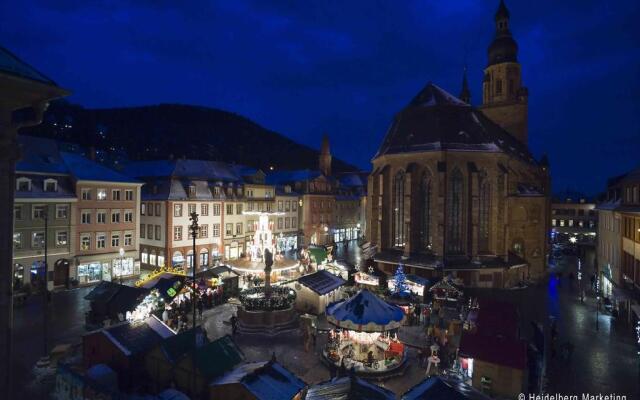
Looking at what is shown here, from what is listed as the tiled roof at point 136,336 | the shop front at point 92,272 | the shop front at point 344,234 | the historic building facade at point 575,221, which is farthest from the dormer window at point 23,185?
the historic building facade at point 575,221

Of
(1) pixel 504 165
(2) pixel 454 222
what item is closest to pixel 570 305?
(2) pixel 454 222

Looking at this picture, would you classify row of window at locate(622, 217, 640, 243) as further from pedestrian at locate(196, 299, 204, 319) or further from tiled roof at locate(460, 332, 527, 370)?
pedestrian at locate(196, 299, 204, 319)

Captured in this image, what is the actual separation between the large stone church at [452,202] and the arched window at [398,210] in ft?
0.34

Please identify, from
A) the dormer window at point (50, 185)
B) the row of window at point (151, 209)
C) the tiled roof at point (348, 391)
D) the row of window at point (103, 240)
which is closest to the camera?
the tiled roof at point (348, 391)

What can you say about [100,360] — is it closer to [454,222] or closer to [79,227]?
[79,227]

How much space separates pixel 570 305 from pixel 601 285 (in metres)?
6.95

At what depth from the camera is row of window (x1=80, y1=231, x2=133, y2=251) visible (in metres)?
34.0

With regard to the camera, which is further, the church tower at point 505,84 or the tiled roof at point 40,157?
the church tower at point 505,84

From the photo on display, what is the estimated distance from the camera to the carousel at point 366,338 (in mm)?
17094

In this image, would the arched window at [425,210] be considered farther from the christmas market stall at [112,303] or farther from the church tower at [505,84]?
the christmas market stall at [112,303]

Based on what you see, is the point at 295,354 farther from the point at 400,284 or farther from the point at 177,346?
the point at 400,284

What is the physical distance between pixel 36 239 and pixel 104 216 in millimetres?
5773

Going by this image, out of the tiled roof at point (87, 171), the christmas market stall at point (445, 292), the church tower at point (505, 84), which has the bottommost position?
the christmas market stall at point (445, 292)

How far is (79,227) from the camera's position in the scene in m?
33.5
